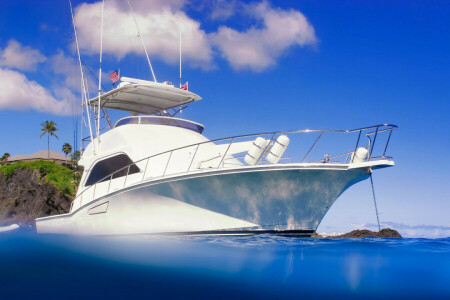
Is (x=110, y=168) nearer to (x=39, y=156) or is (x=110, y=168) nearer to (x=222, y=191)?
A: (x=222, y=191)

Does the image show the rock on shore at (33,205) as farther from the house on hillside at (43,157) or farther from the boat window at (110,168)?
the house on hillside at (43,157)

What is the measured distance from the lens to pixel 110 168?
12.9 m

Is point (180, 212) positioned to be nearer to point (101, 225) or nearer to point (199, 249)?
point (199, 249)

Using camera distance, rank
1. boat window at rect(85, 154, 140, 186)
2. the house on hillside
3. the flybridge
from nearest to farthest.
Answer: boat window at rect(85, 154, 140, 186) < the flybridge < the house on hillside

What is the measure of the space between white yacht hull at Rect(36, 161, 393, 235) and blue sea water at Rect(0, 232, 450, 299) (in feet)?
1.06

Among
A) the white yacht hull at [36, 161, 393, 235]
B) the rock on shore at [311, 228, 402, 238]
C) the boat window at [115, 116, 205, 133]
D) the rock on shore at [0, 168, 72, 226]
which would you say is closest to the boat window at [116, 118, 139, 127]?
the boat window at [115, 116, 205, 133]

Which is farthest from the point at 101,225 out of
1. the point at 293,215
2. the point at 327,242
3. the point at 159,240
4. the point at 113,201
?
the point at 327,242

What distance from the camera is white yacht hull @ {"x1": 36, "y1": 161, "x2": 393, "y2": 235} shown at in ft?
33.8

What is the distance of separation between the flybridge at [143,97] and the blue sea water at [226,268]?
522 cm

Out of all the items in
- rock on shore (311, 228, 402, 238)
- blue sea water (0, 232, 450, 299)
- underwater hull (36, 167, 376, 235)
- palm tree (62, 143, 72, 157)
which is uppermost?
palm tree (62, 143, 72, 157)

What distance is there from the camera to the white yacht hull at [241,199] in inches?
406

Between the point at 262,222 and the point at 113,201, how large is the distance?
152 inches

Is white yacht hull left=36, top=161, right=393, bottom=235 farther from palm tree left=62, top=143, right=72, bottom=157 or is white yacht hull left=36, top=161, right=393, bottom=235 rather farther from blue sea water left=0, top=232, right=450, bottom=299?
palm tree left=62, top=143, right=72, bottom=157

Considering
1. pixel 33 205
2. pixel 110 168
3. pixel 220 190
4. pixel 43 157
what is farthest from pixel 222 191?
pixel 43 157
